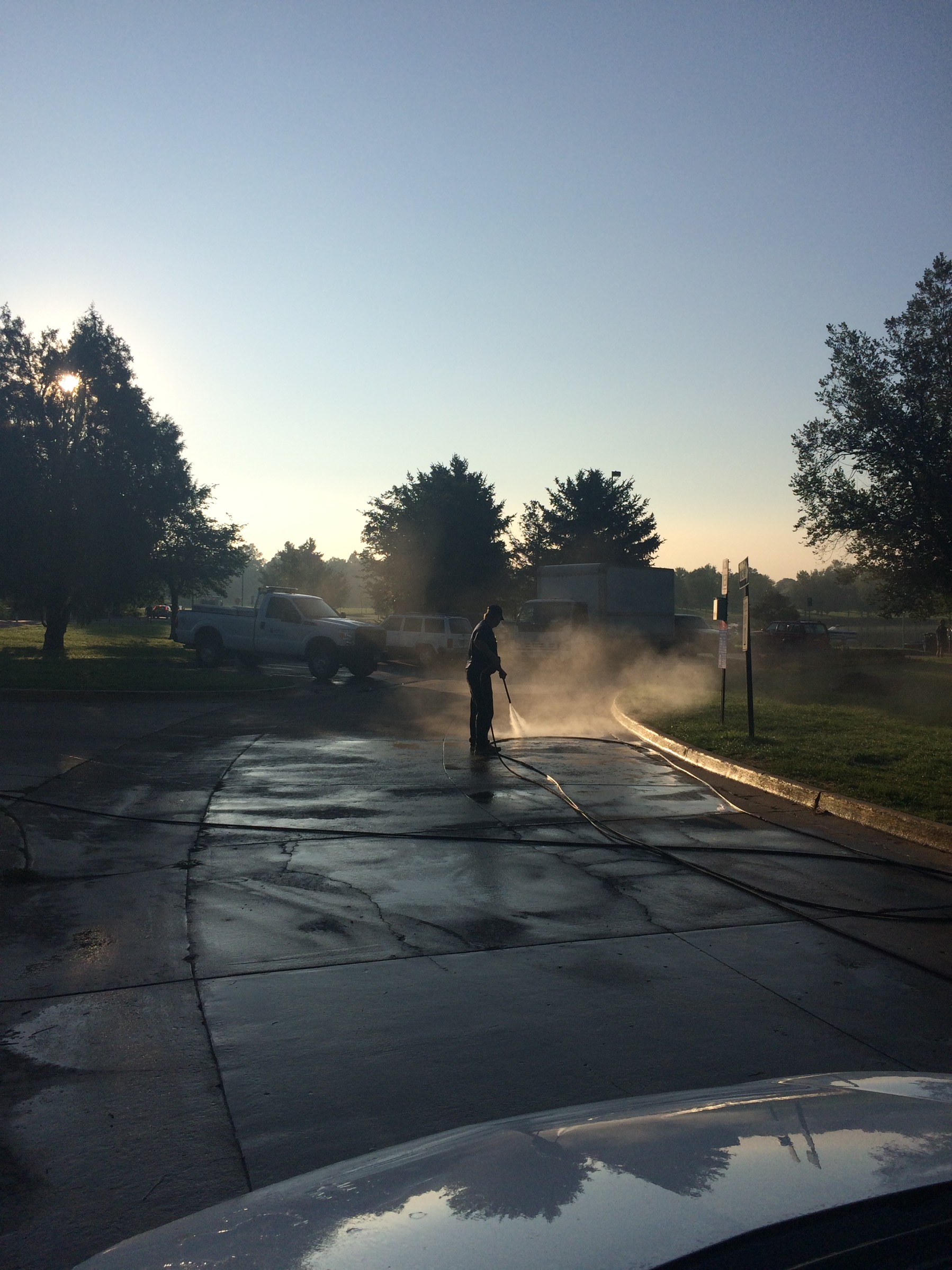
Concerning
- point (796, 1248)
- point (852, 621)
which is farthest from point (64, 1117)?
point (852, 621)

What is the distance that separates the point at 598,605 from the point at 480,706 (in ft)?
68.0

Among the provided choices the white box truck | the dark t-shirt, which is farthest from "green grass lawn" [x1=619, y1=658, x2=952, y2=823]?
the white box truck

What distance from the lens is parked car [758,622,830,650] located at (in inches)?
1807

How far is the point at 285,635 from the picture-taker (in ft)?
88.8

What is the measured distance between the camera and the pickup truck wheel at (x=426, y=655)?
115ft

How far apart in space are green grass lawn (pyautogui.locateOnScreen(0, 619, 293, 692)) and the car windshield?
2.36 meters

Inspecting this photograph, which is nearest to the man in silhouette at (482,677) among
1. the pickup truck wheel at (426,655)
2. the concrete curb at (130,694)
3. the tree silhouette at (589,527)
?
the concrete curb at (130,694)

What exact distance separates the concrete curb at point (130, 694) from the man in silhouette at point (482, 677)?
8073 mm

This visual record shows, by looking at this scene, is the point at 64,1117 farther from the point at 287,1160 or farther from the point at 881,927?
the point at 881,927

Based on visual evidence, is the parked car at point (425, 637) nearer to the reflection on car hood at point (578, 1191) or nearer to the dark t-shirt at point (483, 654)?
the dark t-shirt at point (483, 654)

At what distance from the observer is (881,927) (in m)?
5.79

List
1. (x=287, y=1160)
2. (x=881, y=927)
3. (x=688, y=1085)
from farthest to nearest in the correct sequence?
1. (x=881, y=927)
2. (x=688, y=1085)
3. (x=287, y=1160)

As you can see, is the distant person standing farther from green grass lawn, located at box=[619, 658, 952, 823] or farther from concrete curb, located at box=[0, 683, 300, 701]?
concrete curb, located at box=[0, 683, 300, 701]

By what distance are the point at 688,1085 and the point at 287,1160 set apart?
1494mm
